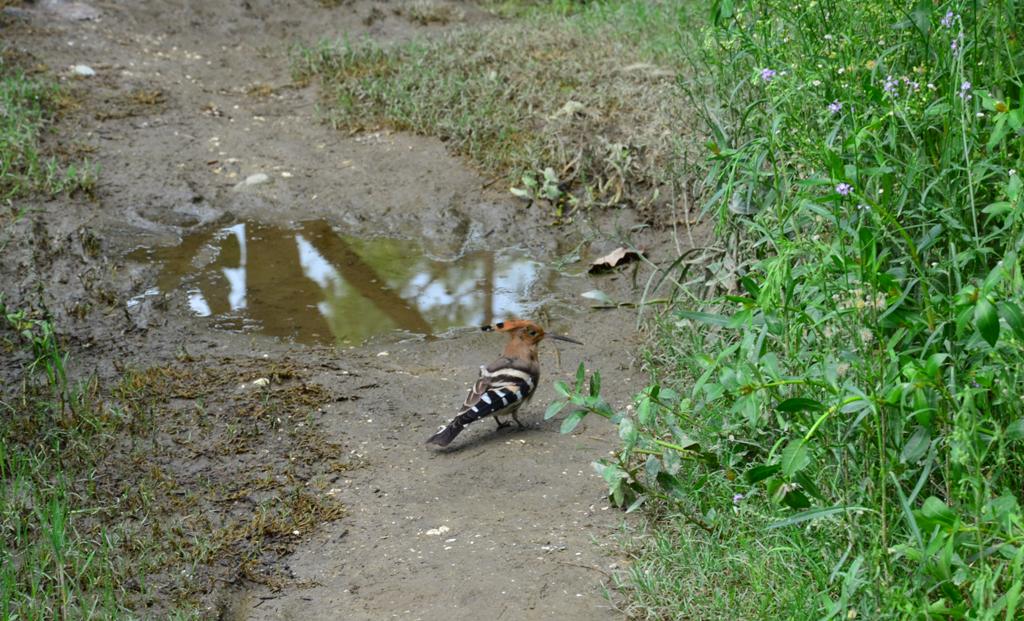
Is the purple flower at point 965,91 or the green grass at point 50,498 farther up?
the purple flower at point 965,91

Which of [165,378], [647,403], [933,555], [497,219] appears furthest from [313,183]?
[933,555]

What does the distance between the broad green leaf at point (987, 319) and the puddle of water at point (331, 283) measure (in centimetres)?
448

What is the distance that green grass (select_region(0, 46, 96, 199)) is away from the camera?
819 cm

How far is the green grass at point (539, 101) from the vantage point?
8.19m

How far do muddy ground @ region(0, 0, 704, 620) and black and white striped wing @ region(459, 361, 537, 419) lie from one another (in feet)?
0.71

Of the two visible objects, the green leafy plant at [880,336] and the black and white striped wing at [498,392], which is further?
the black and white striped wing at [498,392]

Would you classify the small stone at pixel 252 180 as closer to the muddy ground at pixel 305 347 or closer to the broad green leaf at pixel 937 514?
the muddy ground at pixel 305 347

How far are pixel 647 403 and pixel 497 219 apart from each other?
455 centimetres

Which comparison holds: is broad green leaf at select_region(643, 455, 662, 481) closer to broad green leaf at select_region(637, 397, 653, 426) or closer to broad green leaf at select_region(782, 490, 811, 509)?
broad green leaf at select_region(637, 397, 653, 426)

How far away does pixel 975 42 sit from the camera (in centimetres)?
378

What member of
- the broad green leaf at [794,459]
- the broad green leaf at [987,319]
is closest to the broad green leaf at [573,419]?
the broad green leaf at [794,459]

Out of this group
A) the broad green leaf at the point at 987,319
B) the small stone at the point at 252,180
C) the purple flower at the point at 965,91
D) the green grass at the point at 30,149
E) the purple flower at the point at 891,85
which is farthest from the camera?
the small stone at the point at 252,180

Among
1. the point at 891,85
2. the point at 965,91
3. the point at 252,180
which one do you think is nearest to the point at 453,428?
the point at 891,85

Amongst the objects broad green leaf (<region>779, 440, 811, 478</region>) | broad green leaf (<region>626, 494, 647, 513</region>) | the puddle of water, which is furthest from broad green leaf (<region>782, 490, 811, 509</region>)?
the puddle of water
